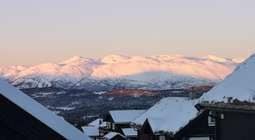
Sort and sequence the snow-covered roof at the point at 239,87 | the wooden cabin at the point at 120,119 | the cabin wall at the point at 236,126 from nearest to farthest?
the snow-covered roof at the point at 239,87
the cabin wall at the point at 236,126
the wooden cabin at the point at 120,119

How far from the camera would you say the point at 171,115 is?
42125 mm

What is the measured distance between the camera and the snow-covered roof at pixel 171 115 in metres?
38.5

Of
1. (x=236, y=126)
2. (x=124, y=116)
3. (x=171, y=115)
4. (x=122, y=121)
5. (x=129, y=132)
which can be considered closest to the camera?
(x=236, y=126)

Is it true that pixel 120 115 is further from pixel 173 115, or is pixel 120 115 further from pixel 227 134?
pixel 227 134

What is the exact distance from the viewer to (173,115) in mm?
41781

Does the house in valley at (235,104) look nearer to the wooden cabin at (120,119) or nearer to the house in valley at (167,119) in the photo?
the house in valley at (167,119)

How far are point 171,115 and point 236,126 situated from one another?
2611cm

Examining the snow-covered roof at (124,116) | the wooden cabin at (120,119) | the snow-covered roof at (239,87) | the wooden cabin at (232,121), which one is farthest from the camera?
the snow-covered roof at (124,116)

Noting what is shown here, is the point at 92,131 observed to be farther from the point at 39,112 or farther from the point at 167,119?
the point at 39,112

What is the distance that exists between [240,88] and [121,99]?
525ft

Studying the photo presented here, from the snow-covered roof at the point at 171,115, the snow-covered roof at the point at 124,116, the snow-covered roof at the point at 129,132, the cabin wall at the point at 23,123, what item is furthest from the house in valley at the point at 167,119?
the cabin wall at the point at 23,123

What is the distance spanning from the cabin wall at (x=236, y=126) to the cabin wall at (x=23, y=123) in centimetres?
1163

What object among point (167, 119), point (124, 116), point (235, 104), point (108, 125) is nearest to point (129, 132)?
point (124, 116)

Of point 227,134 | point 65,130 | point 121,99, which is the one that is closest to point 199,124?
point 227,134
